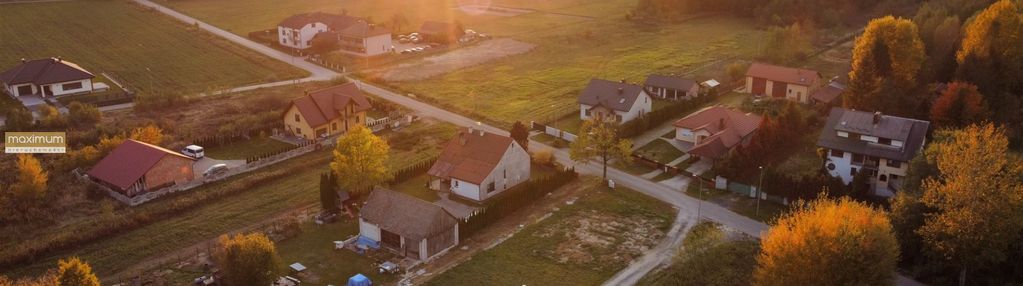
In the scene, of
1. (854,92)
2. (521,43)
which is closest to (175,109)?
(521,43)

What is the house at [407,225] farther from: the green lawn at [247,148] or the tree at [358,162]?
the green lawn at [247,148]

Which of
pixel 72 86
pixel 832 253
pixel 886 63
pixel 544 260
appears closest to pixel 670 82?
pixel 886 63

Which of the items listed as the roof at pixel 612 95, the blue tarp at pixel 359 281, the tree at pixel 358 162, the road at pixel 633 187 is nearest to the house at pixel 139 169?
the tree at pixel 358 162

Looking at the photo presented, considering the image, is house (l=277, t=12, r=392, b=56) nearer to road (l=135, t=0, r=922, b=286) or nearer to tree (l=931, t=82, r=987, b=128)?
road (l=135, t=0, r=922, b=286)

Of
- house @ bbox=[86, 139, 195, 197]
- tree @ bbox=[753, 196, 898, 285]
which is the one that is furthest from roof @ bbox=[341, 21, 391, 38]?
tree @ bbox=[753, 196, 898, 285]

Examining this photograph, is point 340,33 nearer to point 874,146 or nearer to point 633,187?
point 633,187

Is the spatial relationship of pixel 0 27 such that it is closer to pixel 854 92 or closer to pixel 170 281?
pixel 170 281
